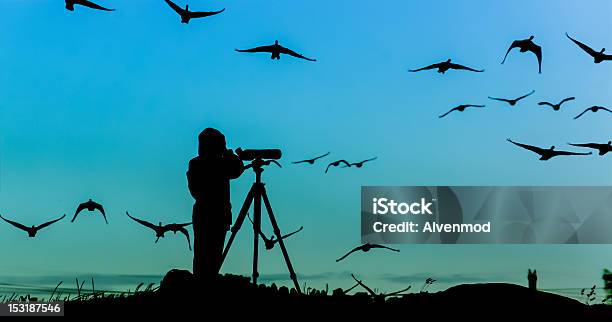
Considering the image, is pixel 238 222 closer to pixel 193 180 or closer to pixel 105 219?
pixel 193 180

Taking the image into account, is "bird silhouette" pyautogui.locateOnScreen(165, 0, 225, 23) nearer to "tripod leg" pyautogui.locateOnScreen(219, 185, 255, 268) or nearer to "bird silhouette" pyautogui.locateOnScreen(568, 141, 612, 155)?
"tripod leg" pyautogui.locateOnScreen(219, 185, 255, 268)

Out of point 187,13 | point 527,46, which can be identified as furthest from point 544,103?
point 187,13

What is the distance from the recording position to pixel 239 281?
32.5 ft

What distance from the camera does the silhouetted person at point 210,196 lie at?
9805 millimetres

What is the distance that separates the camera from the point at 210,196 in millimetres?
9844

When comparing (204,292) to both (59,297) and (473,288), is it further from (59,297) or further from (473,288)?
(473,288)

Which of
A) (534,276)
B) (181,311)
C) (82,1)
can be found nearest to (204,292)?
(181,311)

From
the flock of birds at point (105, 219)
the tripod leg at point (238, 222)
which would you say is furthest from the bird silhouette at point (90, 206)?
the tripod leg at point (238, 222)

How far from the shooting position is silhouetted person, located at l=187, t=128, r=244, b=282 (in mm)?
9805

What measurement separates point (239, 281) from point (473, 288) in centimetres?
331

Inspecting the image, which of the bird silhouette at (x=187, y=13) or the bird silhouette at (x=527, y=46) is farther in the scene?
the bird silhouette at (x=527, y=46)

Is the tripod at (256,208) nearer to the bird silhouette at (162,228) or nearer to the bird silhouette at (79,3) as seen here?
the bird silhouette at (162,228)

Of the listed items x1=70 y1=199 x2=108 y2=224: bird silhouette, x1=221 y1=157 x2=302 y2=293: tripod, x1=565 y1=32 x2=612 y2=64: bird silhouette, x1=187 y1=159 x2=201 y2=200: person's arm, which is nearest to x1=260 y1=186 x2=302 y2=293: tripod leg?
x1=221 y1=157 x2=302 y2=293: tripod

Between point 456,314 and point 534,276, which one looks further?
point 534,276
